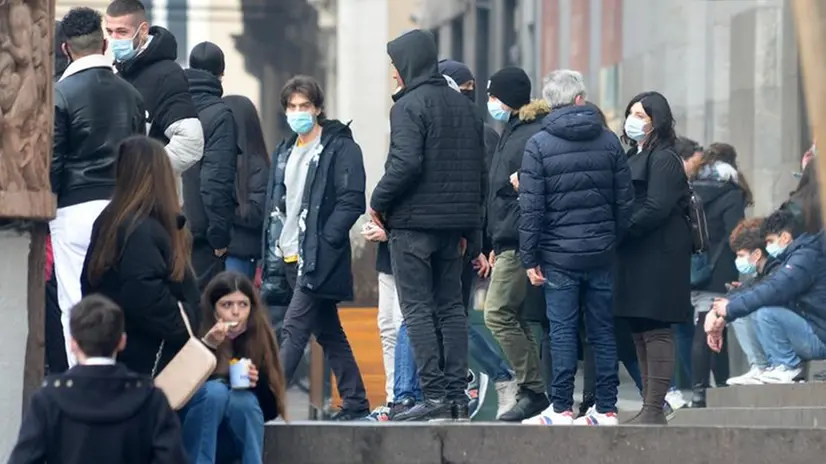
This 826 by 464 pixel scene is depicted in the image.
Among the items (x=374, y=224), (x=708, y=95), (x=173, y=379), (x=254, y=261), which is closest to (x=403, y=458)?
(x=173, y=379)

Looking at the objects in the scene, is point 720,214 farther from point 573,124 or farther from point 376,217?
point 573,124

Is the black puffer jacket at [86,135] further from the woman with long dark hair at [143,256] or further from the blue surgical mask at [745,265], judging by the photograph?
the blue surgical mask at [745,265]

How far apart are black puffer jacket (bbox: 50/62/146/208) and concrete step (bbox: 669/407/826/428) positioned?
3432mm

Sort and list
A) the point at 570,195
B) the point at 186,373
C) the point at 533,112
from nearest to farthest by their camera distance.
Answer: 1. the point at 186,373
2. the point at 570,195
3. the point at 533,112

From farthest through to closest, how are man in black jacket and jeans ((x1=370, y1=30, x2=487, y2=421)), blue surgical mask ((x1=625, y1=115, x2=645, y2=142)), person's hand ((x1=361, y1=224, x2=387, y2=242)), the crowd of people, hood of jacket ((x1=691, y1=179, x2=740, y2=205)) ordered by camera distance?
hood of jacket ((x1=691, y1=179, x2=740, y2=205)) < person's hand ((x1=361, y1=224, x2=387, y2=242)) < blue surgical mask ((x1=625, y1=115, x2=645, y2=142)) < man in black jacket and jeans ((x1=370, y1=30, x2=487, y2=421)) < the crowd of people

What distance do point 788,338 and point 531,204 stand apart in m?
3.30

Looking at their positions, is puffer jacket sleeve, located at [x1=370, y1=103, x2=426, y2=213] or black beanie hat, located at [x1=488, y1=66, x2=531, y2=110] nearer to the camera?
puffer jacket sleeve, located at [x1=370, y1=103, x2=426, y2=213]

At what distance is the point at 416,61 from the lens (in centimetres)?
1096

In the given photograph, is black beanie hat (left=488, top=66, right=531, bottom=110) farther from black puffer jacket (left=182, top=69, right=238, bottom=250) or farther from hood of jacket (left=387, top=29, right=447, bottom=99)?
black puffer jacket (left=182, top=69, right=238, bottom=250)

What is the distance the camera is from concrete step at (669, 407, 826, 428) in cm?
1099

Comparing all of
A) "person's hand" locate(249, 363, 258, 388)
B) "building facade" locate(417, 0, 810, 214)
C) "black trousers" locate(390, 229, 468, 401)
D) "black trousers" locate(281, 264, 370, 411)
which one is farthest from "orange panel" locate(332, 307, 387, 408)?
"person's hand" locate(249, 363, 258, 388)

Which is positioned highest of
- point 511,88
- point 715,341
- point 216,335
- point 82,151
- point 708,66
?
point 708,66

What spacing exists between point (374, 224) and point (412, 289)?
2.28ft

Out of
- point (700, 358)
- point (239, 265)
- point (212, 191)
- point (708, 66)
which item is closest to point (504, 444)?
point (212, 191)
